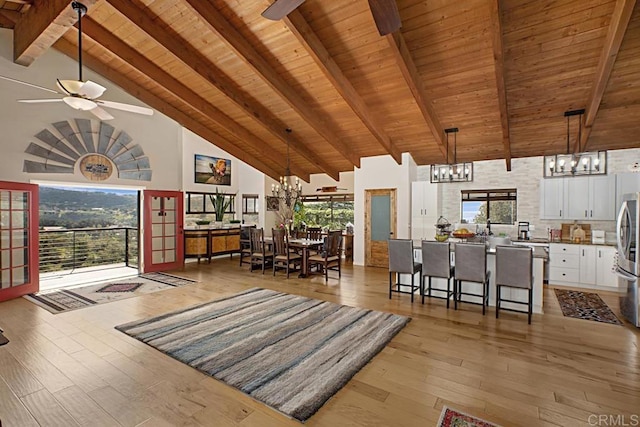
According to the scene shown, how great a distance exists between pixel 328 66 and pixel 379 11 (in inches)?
84.5

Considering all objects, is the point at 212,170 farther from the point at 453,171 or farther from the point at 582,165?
the point at 582,165

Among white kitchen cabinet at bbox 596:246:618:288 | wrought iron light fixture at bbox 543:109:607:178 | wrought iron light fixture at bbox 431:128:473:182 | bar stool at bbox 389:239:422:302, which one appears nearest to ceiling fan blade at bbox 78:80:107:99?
bar stool at bbox 389:239:422:302

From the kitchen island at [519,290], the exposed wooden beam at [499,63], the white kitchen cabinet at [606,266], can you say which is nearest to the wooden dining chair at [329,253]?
the kitchen island at [519,290]

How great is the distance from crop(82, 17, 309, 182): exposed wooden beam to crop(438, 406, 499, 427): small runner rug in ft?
21.5

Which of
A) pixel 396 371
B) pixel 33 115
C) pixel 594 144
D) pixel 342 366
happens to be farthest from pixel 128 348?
pixel 594 144

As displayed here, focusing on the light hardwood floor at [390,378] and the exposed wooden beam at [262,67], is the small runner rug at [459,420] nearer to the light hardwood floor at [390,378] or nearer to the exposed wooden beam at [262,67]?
the light hardwood floor at [390,378]

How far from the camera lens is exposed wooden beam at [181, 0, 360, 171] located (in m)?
3.87

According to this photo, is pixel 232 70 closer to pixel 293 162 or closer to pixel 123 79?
pixel 123 79

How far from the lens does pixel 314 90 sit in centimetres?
544

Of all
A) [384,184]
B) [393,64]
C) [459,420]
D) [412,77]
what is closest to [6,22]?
[393,64]

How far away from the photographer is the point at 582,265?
5.63 metres

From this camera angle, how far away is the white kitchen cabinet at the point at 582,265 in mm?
5422

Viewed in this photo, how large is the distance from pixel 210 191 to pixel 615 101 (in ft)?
30.0

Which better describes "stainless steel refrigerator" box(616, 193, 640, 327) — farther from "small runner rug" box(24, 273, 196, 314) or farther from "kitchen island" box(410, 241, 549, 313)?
"small runner rug" box(24, 273, 196, 314)
